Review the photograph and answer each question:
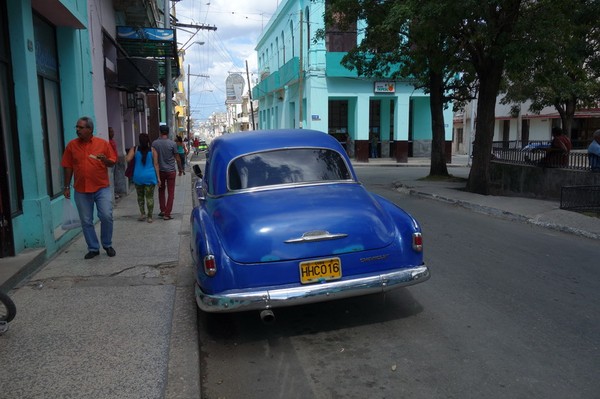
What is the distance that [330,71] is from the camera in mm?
31328

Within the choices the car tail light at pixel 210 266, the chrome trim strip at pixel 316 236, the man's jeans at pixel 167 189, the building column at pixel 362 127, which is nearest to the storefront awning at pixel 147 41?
the man's jeans at pixel 167 189

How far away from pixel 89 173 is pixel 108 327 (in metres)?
2.74

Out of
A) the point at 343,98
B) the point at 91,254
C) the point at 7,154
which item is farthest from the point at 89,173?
the point at 343,98

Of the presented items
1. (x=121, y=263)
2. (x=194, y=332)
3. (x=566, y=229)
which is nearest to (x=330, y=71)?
(x=566, y=229)

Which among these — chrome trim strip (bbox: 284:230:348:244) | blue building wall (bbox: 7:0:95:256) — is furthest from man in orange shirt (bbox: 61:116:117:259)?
chrome trim strip (bbox: 284:230:348:244)

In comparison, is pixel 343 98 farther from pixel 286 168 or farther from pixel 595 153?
pixel 286 168

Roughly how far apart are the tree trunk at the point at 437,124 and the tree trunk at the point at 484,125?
494 cm

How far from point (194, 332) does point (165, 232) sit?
14.8 ft

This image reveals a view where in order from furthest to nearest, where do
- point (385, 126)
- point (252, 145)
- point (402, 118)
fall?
point (385, 126) < point (402, 118) < point (252, 145)

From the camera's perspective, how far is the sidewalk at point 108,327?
11.5ft

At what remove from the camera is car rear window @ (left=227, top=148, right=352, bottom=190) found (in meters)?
5.25

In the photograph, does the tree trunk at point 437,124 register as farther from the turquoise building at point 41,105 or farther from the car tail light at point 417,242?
the car tail light at point 417,242

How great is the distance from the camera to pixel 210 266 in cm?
421

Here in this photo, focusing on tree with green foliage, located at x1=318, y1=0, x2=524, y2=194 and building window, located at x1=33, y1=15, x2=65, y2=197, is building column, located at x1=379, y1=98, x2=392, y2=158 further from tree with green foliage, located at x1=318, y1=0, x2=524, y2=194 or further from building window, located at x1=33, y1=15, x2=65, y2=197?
building window, located at x1=33, y1=15, x2=65, y2=197
